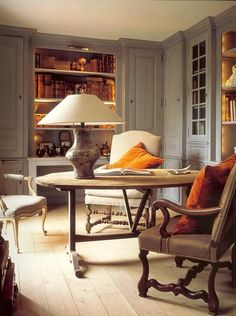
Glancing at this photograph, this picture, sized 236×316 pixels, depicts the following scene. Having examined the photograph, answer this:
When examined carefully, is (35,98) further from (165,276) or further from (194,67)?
(165,276)

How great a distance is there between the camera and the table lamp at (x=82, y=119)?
2484 millimetres

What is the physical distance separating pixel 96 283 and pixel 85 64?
359 cm

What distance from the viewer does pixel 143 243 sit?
6.80 ft

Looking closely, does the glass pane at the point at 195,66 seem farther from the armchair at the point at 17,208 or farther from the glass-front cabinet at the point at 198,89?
the armchair at the point at 17,208

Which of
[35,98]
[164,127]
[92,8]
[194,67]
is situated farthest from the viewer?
[164,127]

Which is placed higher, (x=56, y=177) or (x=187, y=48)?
(x=187, y=48)

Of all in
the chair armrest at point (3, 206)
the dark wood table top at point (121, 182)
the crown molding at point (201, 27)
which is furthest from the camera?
the crown molding at point (201, 27)

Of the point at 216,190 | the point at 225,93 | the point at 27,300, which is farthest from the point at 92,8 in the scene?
the point at 27,300

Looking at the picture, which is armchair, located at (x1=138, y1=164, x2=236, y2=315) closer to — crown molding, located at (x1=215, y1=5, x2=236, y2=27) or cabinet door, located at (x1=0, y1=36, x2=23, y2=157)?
crown molding, located at (x1=215, y1=5, x2=236, y2=27)

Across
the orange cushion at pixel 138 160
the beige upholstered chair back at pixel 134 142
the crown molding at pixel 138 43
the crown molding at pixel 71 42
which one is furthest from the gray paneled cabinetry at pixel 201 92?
the crown molding at pixel 71 42

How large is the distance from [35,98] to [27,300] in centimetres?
328

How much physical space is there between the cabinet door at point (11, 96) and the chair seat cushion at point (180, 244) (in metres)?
2.92

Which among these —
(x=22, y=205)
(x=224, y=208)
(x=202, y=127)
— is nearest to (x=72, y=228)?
(x=22, y=205)

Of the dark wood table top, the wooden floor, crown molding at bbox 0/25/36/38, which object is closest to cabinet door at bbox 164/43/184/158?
crown molding at bbox 0/25/36/38
